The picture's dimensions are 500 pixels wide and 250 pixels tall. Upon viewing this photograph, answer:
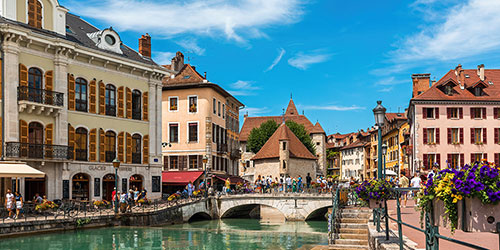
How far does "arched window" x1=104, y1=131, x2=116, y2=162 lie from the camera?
3241 cm

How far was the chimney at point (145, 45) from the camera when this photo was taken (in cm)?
3769

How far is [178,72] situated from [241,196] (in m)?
14.2

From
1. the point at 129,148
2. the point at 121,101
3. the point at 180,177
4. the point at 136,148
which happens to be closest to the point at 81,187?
the point at 129,148

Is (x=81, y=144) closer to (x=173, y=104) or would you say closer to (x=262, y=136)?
(x=173, y=104)

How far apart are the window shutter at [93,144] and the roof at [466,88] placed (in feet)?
87.9

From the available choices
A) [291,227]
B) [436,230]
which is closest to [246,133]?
[291,227]

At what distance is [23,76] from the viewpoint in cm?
2759

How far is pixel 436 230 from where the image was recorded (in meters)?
6.19

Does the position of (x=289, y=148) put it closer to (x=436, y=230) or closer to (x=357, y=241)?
(x=357, y=241)

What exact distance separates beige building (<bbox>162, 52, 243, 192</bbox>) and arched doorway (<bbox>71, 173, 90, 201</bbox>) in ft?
41.8

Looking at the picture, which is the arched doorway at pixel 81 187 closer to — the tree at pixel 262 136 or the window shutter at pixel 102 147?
the window shutter at pixel 102 147

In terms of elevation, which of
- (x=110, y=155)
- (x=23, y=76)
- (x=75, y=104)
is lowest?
(x=110, y=155)

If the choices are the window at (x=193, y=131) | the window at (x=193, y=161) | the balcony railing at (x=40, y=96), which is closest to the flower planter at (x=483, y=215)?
the balcony railing at (x=40, y=96)

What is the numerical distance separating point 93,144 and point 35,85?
16.2ft
